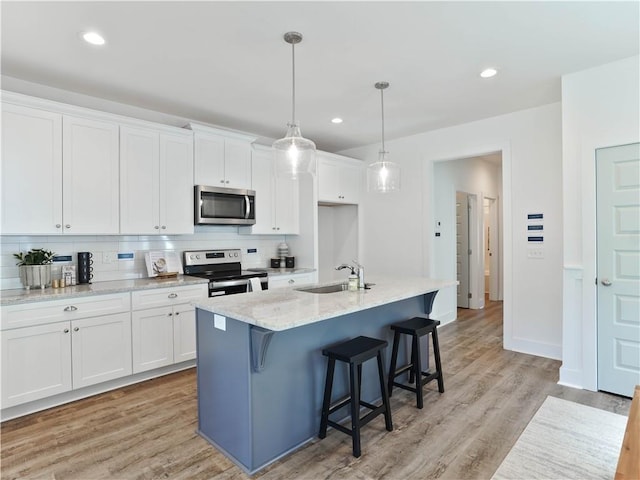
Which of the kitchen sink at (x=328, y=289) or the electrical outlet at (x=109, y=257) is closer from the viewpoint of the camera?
the kitchen sink at (x=328, y=289)

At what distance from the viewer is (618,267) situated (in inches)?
119

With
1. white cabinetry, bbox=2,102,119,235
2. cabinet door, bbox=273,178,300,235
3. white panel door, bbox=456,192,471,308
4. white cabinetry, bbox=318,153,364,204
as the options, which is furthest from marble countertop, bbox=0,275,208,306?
white panel door, bbox=456,192,471,308

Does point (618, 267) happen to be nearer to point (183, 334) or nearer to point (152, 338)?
point (183, 334)

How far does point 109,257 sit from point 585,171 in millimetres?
4538

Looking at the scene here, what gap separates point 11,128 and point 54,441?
2.37 metres

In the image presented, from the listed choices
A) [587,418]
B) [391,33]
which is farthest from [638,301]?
[391,33]

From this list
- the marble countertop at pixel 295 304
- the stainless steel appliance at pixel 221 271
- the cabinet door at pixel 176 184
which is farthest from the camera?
the stainless steel appliance at pixel 221 271

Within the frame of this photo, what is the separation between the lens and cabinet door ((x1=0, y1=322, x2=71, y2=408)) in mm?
2668

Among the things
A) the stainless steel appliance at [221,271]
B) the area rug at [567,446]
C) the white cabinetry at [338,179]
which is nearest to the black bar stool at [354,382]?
the area rug at [567,446]

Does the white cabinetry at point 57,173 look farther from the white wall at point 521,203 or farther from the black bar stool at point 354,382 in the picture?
the white wall at point 521,203

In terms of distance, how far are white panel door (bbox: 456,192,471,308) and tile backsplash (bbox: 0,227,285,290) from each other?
3.84m

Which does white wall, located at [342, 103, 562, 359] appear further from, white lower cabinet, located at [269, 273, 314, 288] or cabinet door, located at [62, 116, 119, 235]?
cabinet door, located at [62, 116, 119, 235]

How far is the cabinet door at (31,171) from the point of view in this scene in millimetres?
2867

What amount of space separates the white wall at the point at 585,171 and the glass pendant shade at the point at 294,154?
2376 mm
